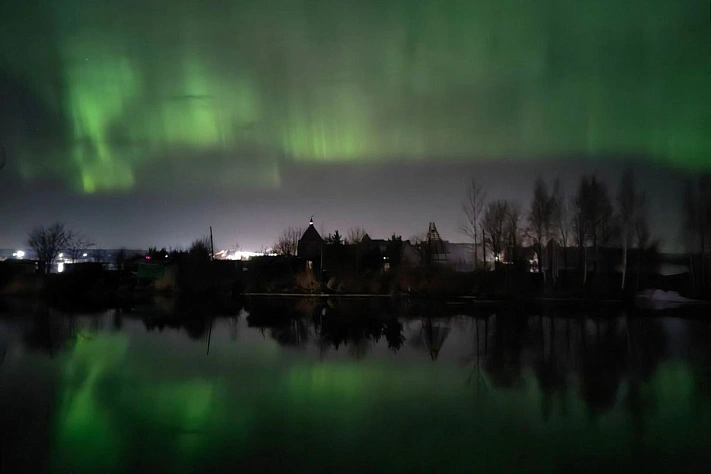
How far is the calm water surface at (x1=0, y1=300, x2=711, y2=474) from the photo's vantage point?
24.0 ft

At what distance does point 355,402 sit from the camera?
1041 centimetres

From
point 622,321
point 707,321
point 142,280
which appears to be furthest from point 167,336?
point 142,280

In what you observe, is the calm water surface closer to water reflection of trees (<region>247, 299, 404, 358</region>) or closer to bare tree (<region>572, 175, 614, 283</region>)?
water reflection of trees (<region>247, 299, 404, 358</region>)

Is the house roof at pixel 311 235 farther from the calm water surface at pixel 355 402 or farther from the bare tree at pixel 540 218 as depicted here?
the calm water surface at pixel 355 402

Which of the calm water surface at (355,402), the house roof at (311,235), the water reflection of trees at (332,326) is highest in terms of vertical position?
the house roof at (311,235)

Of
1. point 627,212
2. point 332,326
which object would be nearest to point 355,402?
point 332,326

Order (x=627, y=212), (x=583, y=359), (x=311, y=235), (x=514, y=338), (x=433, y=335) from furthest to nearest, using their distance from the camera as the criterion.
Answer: (x=311, y=235), (x=627, y=212), (x=433, y=335), (x=514, y=338), (x=583, y=359)

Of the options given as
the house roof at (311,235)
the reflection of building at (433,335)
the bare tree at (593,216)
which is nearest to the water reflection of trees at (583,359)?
the reflection of building at (433,335)

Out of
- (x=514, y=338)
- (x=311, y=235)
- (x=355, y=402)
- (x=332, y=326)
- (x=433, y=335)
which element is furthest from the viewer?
(x=311, y=235)

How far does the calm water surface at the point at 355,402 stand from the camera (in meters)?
7.30

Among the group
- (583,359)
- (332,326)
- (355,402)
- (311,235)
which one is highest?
(311,235)

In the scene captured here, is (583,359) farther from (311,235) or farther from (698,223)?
(311,235)

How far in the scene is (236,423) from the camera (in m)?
8.88

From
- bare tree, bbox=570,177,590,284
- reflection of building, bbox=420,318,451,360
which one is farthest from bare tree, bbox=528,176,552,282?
reflection of building, bbox=420,318,451,360
